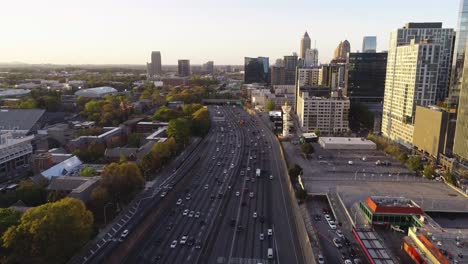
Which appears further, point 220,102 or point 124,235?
point 220,102

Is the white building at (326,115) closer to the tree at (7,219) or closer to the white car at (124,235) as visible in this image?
the white car at (124,235)

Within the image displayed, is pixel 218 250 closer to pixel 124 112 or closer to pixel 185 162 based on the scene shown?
pixel 185 162

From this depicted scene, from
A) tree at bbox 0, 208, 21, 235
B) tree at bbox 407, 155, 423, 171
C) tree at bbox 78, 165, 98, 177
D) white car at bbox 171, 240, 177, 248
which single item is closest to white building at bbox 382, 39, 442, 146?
tree at bbox 407, 155, 423, 171

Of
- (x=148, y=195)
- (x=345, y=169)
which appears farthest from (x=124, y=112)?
(x=345, y=169)

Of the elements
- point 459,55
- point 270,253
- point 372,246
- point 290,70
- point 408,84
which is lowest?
point 270,253

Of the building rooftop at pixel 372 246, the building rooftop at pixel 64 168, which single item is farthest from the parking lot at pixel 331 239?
the building rooftop at pixel 64 168

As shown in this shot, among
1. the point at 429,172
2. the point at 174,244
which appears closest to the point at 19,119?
the point at 174,244

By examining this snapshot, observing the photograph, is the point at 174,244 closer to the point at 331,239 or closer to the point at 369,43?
the point at 331,239
